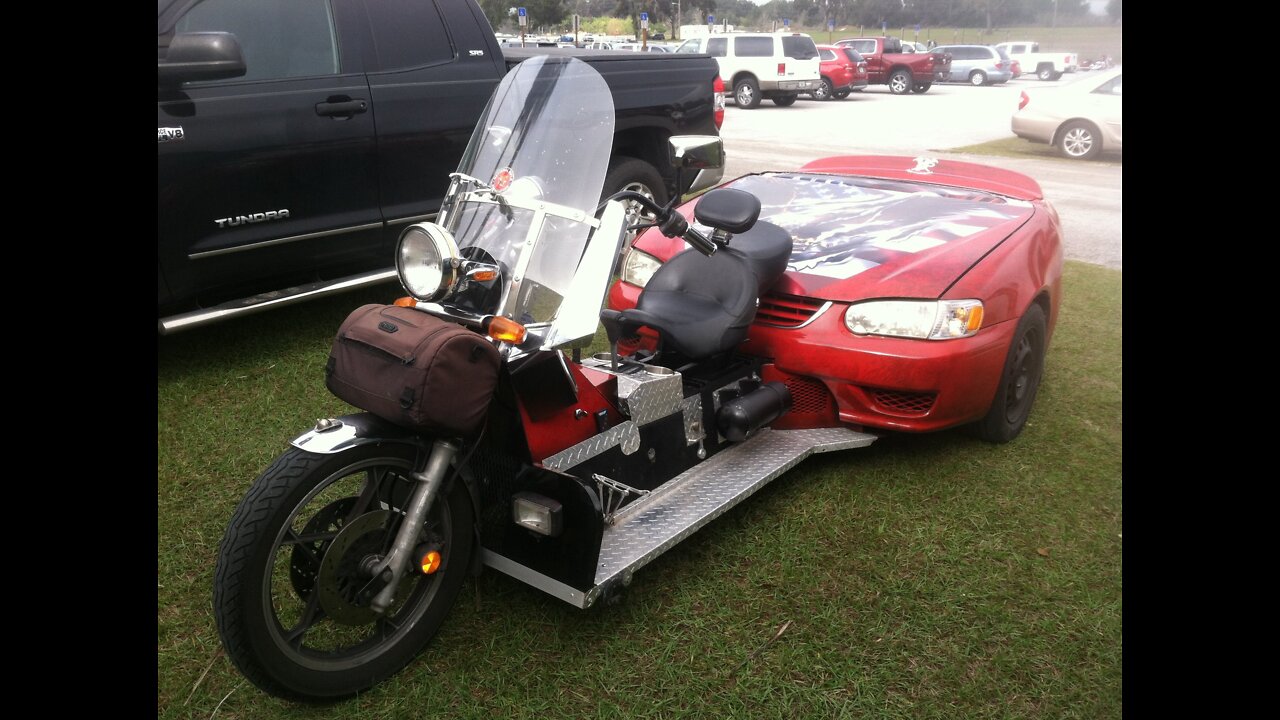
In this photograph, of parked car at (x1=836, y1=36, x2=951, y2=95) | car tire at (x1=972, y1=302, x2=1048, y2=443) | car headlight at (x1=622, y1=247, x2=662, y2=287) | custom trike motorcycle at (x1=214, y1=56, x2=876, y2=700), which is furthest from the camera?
parked car at (x1=836, y1=36, x2=951, y2=95)

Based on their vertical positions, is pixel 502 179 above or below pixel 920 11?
below

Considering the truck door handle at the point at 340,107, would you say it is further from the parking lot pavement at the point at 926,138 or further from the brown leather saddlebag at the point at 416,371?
the parking lot pavement at the point at 926,138

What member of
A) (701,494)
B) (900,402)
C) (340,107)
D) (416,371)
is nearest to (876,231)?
(900,402)

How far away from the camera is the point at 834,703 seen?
2336 millimetres

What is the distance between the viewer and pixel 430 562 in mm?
2322

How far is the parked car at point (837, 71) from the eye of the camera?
73.3 ft

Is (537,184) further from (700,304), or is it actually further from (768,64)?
(768,64)

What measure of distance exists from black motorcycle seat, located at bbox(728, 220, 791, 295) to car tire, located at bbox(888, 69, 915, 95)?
76.1ft

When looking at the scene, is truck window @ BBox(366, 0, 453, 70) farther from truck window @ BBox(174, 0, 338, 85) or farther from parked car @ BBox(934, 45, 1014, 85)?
parked car @ BBox(934, 45, 1014, 85)

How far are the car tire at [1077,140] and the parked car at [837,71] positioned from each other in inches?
638

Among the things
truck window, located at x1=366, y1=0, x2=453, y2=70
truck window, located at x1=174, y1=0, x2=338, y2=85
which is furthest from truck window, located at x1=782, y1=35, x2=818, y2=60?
truck window, located at x1=174, y1=0, x2=338, y2=85

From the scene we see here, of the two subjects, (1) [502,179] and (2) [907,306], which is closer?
(1) [502,179]

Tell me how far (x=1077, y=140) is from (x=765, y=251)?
315 centimetres

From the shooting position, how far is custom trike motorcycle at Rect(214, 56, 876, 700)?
7.04 ft
